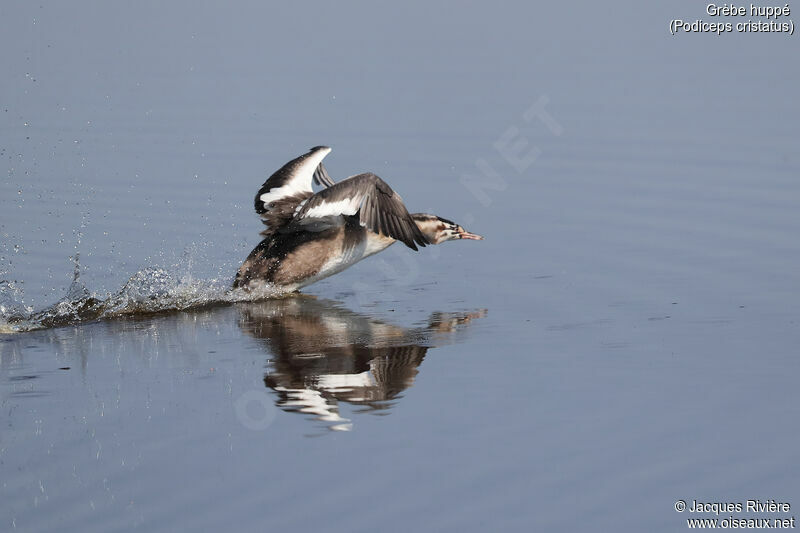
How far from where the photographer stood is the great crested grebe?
37.2 ft

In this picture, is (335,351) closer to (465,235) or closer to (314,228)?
(314,228)

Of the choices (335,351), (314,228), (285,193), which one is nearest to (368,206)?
(314,228)

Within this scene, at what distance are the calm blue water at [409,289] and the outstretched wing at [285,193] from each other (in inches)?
31.2

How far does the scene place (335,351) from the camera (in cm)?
1001

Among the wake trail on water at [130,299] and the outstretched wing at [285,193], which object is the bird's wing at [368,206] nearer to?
the outstretched wing at [285,193]

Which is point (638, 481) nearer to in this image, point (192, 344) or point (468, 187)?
point (192, 344)

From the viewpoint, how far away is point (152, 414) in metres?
8.30

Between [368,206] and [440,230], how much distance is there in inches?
58.0

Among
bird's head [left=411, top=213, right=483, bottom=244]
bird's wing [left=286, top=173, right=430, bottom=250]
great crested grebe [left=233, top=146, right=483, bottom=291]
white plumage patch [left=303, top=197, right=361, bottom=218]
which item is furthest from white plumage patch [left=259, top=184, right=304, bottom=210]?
bird's head [left=411, top=213, right=483, bottom=244]

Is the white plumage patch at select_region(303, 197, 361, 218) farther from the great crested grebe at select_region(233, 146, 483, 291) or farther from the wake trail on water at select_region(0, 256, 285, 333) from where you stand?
the wake trail on water at select_region(0, 256, 285, 333)

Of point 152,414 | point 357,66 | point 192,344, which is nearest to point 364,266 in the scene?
point 192,344

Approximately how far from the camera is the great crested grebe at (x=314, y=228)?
11344mm

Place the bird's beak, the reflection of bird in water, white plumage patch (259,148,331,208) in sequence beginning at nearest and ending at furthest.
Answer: the reflection of bird in water, white plumage patch (259,148,331,208), the bird's beak

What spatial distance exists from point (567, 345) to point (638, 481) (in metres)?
2.77
